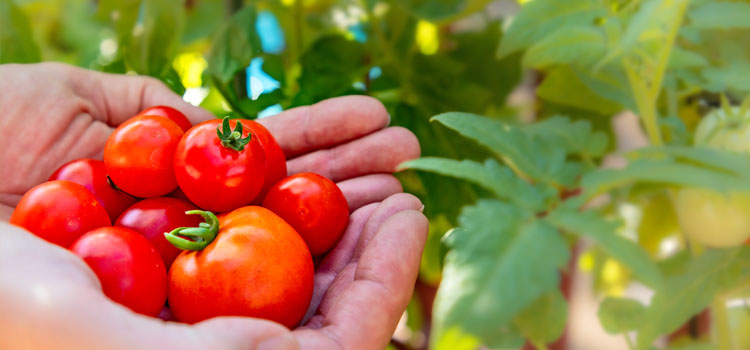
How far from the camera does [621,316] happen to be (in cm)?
44

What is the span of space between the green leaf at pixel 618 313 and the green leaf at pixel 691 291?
3cm

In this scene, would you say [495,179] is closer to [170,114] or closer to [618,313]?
[618,313]

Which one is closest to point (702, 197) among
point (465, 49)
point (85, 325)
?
point (85, 325)

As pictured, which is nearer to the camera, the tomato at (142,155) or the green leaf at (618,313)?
the green leaf at (618,313)

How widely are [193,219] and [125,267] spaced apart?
0.13 meters

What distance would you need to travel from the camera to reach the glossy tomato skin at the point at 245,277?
0.46m

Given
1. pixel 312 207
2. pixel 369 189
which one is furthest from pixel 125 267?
pixel 369 189

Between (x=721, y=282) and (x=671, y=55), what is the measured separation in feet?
0.51

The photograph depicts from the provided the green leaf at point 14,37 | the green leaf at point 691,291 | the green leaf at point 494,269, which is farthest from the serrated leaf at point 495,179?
the green leaf at point 14,37

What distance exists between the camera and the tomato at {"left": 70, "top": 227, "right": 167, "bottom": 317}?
0.46 m

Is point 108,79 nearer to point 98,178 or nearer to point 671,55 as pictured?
point 98,178

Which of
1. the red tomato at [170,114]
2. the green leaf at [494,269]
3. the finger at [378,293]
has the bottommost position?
the finger at [378,293]

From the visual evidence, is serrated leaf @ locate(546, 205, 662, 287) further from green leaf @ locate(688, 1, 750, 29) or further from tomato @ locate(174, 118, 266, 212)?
tomato @ locate(174, 118, 266, 212)

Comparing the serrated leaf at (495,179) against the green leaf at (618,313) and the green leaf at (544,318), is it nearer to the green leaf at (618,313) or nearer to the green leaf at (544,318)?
the green leaf at (544,318)
